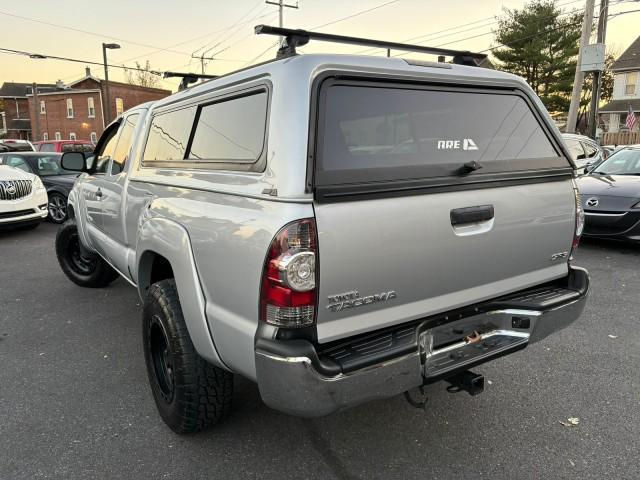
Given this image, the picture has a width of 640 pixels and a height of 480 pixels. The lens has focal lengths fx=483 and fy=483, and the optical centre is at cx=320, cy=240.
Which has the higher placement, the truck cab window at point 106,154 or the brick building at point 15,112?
the brick building at point 15,112

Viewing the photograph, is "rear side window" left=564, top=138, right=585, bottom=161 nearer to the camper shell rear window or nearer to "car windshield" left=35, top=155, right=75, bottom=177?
the camper shell rear window

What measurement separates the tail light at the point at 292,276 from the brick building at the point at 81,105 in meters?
42.3

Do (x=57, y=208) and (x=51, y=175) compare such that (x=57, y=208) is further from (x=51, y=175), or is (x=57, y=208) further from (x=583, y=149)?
(x=583, y=149)

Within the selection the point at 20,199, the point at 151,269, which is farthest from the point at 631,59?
the point at 151,269

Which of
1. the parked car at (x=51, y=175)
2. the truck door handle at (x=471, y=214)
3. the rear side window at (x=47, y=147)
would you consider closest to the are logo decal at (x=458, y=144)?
the truck door handle at (x=471, y=214)

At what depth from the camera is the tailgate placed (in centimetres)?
201

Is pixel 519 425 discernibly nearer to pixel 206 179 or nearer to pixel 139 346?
pixel 206 179

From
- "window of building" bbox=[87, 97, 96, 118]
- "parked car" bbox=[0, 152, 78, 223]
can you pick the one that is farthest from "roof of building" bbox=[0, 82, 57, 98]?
"parked car" bbox=[0, 152, 78, 223]

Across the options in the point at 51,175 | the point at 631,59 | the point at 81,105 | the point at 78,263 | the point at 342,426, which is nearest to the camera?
the point at 342,426

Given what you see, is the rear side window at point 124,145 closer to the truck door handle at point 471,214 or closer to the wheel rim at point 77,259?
the wheel rim at point 77,259

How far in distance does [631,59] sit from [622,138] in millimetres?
A: 8911

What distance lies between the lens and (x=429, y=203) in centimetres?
220

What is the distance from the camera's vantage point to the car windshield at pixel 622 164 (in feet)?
24.6

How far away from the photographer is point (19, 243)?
8.32m
